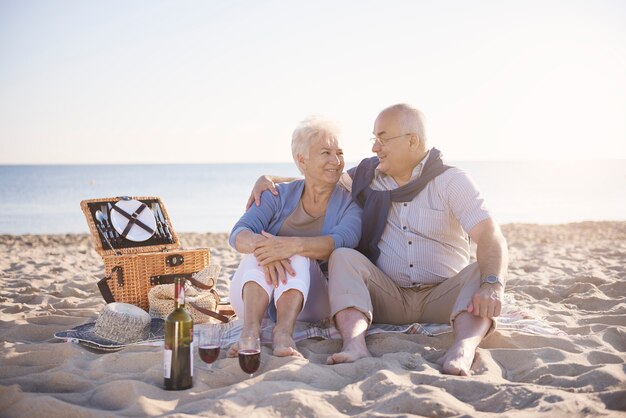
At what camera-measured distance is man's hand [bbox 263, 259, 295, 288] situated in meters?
3.34

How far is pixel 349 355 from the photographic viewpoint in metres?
3.00

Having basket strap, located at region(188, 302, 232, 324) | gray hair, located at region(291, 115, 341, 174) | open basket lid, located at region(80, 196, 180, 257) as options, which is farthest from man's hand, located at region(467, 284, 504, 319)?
open basket lid, located at region(80, 196, 180, 257)

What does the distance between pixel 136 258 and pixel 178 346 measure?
1.78 meters

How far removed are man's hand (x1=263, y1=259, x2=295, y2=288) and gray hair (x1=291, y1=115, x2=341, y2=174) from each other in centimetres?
74

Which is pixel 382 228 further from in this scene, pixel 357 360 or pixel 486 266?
pixel 357 360

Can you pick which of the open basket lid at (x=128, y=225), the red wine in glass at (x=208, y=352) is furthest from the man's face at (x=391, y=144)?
the open basket lid at (x=128, y=225)

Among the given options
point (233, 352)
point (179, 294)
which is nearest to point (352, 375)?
point (233, 352)

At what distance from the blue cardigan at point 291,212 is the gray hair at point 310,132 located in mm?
253

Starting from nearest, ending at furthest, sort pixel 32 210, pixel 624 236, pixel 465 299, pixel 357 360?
pixel 357 360
pixel 465 299
pixel 624 236
pixel 32 210

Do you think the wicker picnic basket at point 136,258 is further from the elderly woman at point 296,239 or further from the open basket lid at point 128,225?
the elderly woman at point 296,239

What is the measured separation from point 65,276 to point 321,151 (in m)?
3.49

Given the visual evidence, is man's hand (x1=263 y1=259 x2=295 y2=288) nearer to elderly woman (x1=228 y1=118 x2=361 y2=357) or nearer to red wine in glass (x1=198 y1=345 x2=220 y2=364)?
elderly woman (x1=228 y1=118 x2=361 y2=357)

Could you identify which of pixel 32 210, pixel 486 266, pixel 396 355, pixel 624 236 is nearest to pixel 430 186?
pixel 486 266

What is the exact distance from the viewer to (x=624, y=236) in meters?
10.2
